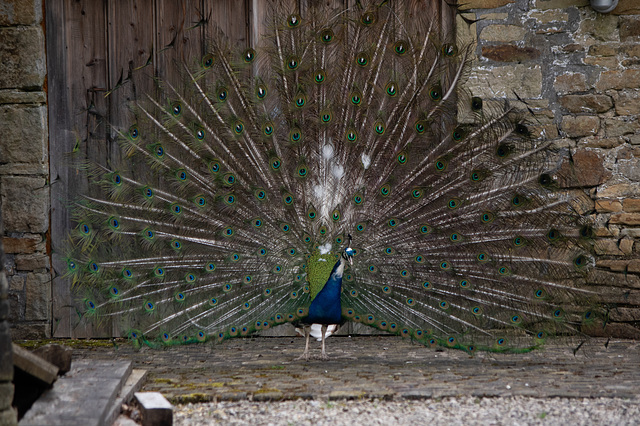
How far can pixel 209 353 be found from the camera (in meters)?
5.13

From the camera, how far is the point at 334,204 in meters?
4.66

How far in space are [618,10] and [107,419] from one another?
4610 millimetres

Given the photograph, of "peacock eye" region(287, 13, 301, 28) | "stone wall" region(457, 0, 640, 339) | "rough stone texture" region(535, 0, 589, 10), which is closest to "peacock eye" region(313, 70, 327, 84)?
"peacock eye" region(287, 13, 301, 28)

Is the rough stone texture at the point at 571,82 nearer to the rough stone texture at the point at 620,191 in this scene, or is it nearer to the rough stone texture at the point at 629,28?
the rough stone texture at the point at 629,28

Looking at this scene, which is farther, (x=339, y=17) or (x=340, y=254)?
(x=339, y=17)

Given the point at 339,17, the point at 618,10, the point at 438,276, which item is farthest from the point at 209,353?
the point at 618,10

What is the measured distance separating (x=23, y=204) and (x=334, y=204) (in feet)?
7.79

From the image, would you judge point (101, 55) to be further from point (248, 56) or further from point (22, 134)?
point (248, 56)

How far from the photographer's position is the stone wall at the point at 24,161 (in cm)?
526

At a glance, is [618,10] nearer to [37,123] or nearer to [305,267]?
[305,267]

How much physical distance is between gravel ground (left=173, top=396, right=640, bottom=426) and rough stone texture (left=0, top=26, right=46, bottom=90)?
2.98m

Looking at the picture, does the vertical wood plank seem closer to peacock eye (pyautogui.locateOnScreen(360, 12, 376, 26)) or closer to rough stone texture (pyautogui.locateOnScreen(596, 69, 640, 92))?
peacock eye (pyautogui.locateOnScreen(360, 12, 376, 26))

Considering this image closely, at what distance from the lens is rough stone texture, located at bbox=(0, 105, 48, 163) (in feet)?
17.3

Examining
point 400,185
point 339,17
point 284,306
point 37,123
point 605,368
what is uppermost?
point 339,17
